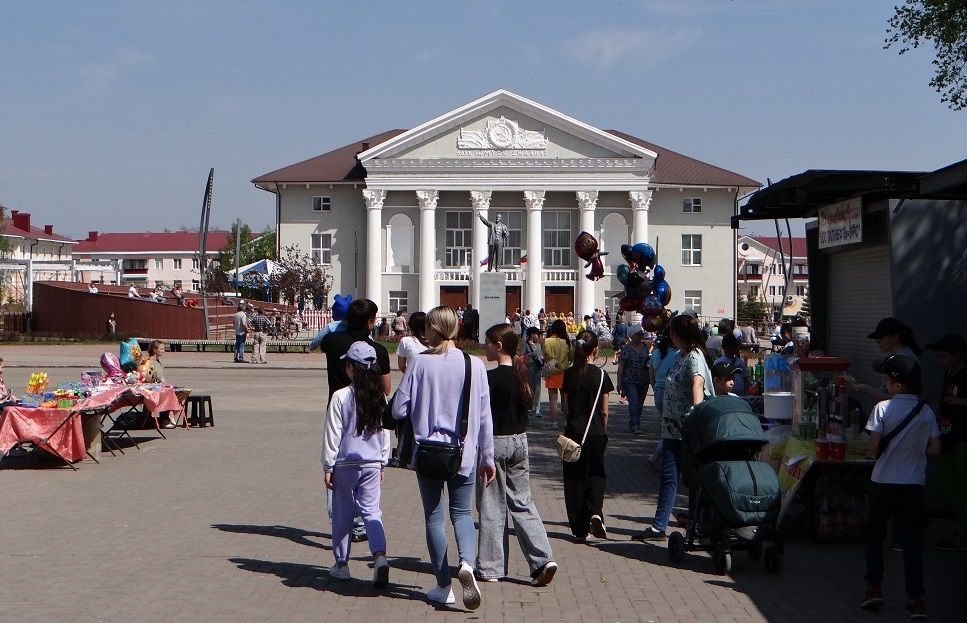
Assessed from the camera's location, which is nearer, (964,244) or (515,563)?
(515,563)

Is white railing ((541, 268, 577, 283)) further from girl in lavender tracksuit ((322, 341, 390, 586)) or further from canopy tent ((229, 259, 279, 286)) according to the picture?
girl in lavender tracksuit ((322, 341, 390, 586))

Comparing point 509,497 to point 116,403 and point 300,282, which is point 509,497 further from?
point 300,282

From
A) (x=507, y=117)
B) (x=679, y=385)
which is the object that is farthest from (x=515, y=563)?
(x=507, y=117)

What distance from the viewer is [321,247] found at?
73625 mm

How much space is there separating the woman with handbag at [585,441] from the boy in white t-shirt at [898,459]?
2626 mm

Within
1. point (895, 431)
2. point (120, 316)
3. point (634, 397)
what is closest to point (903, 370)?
point (895, 431)

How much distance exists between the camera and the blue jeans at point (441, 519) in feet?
23.6

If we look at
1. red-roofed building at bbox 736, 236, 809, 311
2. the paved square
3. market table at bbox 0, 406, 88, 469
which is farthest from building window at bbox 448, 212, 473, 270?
market table at bbox 0, 406, 88, 469

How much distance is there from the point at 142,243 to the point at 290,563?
470 ft

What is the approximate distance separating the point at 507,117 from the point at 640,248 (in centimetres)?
5185

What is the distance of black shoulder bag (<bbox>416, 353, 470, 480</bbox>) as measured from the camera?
278 inches

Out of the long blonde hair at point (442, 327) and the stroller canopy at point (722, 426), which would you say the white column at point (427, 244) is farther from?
the long blonde hair at point (442, 327)

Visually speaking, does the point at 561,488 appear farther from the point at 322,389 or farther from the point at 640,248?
the point at 322,389

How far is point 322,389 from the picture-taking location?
1065 inches
